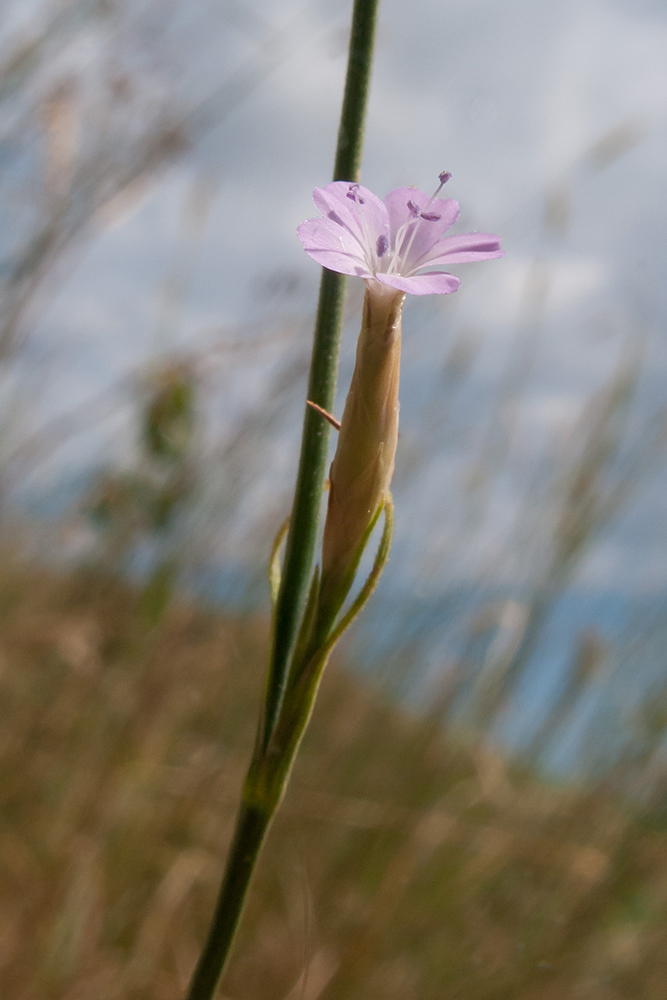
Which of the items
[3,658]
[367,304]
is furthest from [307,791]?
[367,304]

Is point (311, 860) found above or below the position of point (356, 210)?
below

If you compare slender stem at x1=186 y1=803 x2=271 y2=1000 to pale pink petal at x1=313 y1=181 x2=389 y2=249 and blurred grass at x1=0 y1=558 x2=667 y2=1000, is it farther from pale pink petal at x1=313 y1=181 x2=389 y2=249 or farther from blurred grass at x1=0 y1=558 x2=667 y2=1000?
blurred grass at x1=0 y1=558 x2=667 y2=1000

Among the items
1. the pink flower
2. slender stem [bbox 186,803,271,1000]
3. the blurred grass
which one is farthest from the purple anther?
the blurred grass

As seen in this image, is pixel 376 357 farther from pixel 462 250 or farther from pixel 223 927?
pixel 223 927

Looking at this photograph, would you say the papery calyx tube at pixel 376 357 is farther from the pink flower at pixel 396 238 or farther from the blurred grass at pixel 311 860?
the blurred grass at pixel 311 860

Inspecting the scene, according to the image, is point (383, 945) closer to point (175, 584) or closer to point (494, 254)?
point (175, 584)

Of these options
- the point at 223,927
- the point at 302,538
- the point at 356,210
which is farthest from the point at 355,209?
the point at 223,927
